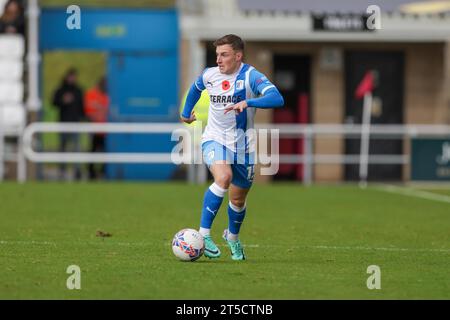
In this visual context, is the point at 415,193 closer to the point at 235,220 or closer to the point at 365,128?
the point at 365,128

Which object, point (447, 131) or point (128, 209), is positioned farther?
point (447, 131)

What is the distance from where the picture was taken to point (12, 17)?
2848cm

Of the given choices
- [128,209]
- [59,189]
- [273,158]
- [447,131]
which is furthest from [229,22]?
[128,209]

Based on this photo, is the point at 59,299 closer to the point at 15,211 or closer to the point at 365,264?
the point at 365,264

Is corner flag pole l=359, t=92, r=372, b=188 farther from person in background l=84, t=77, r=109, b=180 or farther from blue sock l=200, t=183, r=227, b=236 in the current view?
blue sock l=200, t=183, r=227, b=236

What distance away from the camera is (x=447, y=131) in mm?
27797

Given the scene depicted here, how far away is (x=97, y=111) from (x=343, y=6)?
20.9ft

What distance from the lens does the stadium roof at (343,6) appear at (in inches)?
1153

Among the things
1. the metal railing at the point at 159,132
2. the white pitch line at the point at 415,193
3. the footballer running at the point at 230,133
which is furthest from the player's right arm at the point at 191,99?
the metal railing at the point at 159,132

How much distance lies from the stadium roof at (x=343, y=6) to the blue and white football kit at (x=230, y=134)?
17790 mm

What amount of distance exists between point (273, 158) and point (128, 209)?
31.9 feet

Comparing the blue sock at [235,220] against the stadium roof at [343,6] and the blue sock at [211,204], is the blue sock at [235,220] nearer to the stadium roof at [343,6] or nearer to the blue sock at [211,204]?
the blue sock at [211,204]

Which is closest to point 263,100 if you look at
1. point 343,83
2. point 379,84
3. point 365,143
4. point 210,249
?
point 210,249

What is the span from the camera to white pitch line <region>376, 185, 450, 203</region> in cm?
2280
